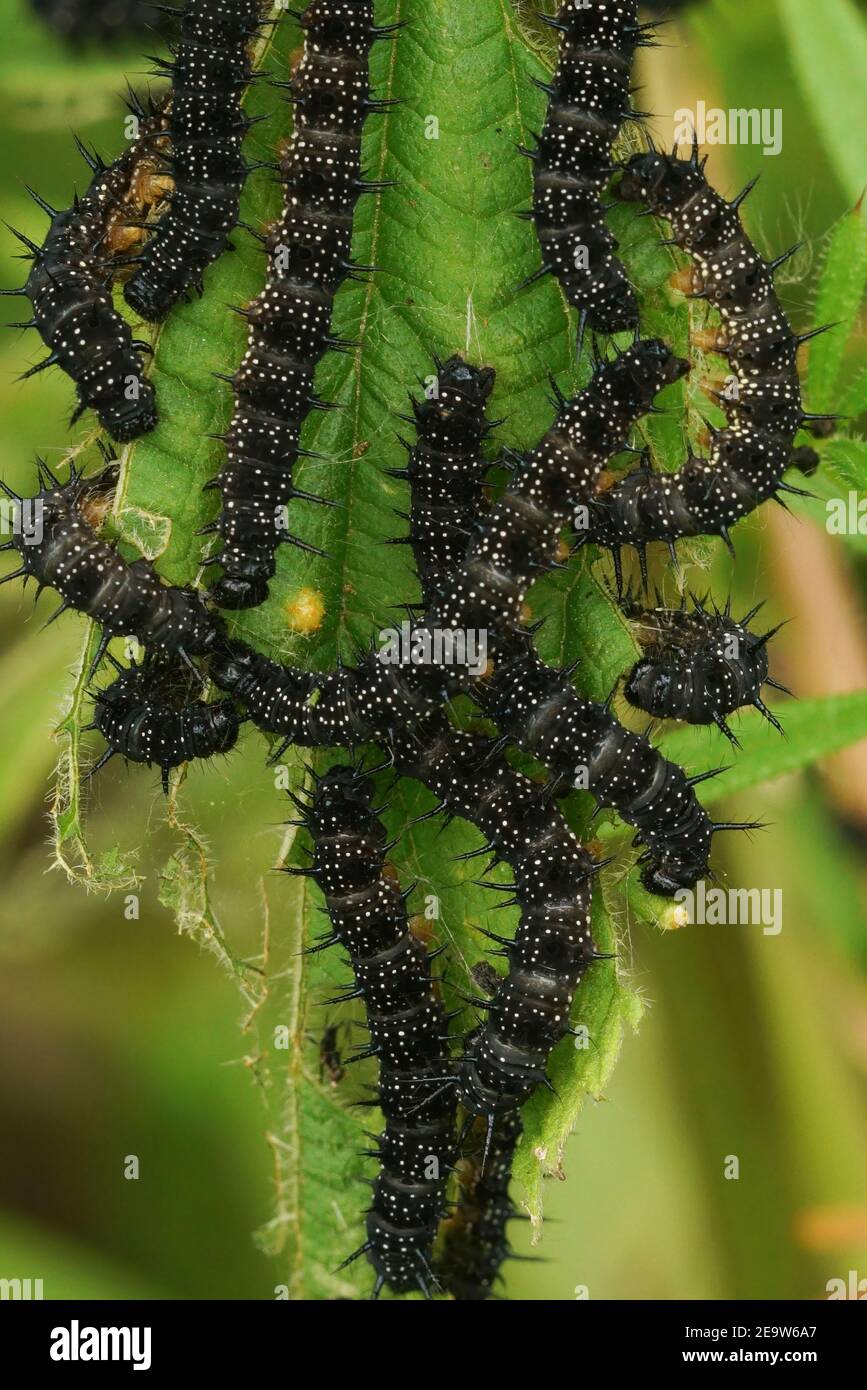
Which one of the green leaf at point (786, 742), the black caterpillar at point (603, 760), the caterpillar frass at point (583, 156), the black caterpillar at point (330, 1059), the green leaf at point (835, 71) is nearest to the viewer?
the caterpillar frass at point (583, 156)

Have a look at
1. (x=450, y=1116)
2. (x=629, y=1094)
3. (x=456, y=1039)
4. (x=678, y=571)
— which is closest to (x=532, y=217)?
(x=678, y=571)

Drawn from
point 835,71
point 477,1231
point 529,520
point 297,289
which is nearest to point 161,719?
point 529,520

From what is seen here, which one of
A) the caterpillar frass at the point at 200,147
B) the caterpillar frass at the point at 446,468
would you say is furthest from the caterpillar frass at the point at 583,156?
the caterpillar frass at the point at 200,147

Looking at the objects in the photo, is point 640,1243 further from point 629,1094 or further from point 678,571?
point 678,571

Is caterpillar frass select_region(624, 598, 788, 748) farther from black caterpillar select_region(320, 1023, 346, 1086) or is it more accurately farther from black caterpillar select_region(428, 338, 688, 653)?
black caterpillar select_region(320, 1023, 346, 1086)

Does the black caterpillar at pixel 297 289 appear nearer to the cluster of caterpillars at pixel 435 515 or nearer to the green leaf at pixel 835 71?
the cluster of caterpillars at pixel 435 515

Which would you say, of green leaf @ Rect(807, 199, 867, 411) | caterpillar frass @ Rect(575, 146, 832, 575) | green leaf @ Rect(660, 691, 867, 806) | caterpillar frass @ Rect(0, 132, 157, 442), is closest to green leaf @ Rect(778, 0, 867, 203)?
green leaf @ Rect(807, 199, 867, 411)

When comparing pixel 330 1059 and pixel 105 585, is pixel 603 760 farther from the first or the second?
pixel 105 585
